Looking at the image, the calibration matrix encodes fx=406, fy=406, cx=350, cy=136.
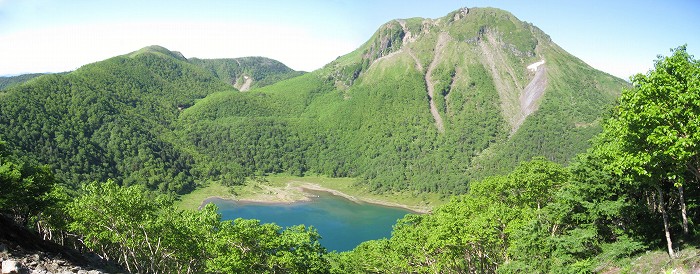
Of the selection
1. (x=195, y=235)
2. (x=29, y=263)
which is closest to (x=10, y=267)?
(x=29, y=263)

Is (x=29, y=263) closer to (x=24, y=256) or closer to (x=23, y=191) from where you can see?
(x=24, y=256)

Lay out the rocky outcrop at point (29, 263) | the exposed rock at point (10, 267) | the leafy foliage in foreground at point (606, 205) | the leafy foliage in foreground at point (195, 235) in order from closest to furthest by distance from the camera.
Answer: the exposed rock at point (10, 267) < the rocky outcrop at point (29, 263) < the leafy foliage in foreground at point (606, 205) < the leafy foliage in foreground at point (195, 235)

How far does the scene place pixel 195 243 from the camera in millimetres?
36406

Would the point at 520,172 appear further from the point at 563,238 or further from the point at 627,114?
the point at 627,114

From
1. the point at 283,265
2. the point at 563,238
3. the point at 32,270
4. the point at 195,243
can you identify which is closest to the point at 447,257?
the point at 563,238

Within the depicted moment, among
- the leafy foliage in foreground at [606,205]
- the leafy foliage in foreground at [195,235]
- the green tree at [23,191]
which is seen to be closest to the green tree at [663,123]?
the leafy foliage in foreground at [606,205]

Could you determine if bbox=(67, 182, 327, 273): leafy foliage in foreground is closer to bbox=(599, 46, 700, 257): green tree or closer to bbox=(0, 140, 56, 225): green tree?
→ bbox=(0, 140, 56, 225): green tree

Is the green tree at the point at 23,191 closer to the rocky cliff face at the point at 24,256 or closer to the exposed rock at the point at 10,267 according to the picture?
the rocky cliff face at the point at 24,256

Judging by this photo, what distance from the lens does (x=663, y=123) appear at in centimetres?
2030

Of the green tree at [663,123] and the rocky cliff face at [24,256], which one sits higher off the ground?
the green tree at [663,123]

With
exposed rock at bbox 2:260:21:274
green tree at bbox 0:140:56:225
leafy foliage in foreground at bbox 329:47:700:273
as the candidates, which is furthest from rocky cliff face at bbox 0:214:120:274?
leafy foliage in foreground at bbox 329:47:700:273

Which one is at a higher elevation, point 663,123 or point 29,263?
point 663,123

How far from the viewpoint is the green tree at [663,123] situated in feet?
63.5

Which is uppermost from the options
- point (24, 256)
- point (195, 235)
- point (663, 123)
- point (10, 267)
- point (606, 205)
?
point (663, 123)
